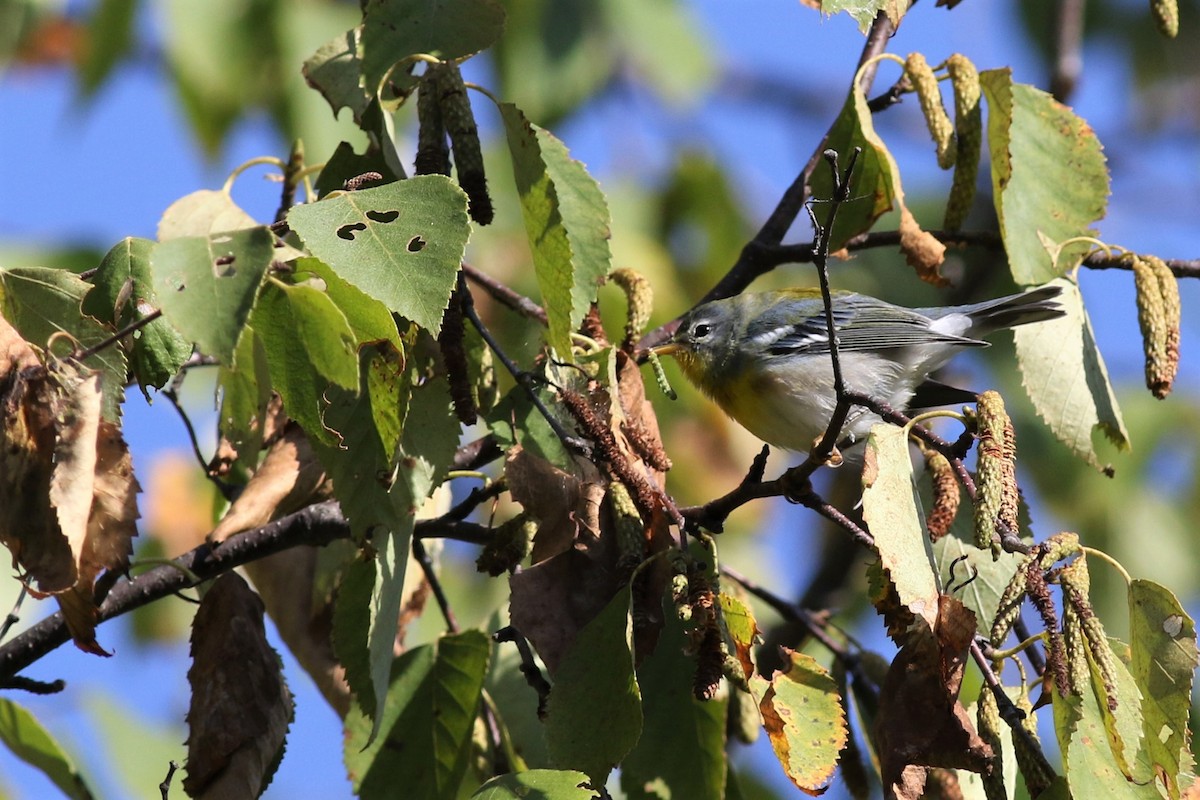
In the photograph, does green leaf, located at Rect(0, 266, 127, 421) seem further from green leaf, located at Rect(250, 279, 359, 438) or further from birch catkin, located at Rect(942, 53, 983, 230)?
birch catkin, located at Rect(942, 53, 983, 230)

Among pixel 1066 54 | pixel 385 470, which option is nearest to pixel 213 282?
pixel 385 470

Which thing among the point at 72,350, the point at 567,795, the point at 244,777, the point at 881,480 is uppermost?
the point at 72,350

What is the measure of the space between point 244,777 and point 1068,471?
15.9ft

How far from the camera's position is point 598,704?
2047 millimetres

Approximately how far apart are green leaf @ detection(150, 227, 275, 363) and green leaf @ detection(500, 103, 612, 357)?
59 cm

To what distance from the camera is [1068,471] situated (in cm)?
611

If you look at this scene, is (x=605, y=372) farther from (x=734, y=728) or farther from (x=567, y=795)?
(x=734, y=728)

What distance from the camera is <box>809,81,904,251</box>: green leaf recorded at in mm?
2518

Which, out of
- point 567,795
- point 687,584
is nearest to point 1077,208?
point 687,584

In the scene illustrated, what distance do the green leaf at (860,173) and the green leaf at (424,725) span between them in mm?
1185

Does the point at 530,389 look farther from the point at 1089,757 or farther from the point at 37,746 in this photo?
the point at 37,746

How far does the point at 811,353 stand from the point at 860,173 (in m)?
1.54

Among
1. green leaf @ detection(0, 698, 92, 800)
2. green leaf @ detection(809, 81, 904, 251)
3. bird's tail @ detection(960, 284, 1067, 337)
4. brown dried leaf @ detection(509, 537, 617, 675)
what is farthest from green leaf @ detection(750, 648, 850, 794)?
bird's tail @ detection(960, 284, 1067, 337)

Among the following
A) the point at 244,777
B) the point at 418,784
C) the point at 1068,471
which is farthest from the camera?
the point at 1068,471
